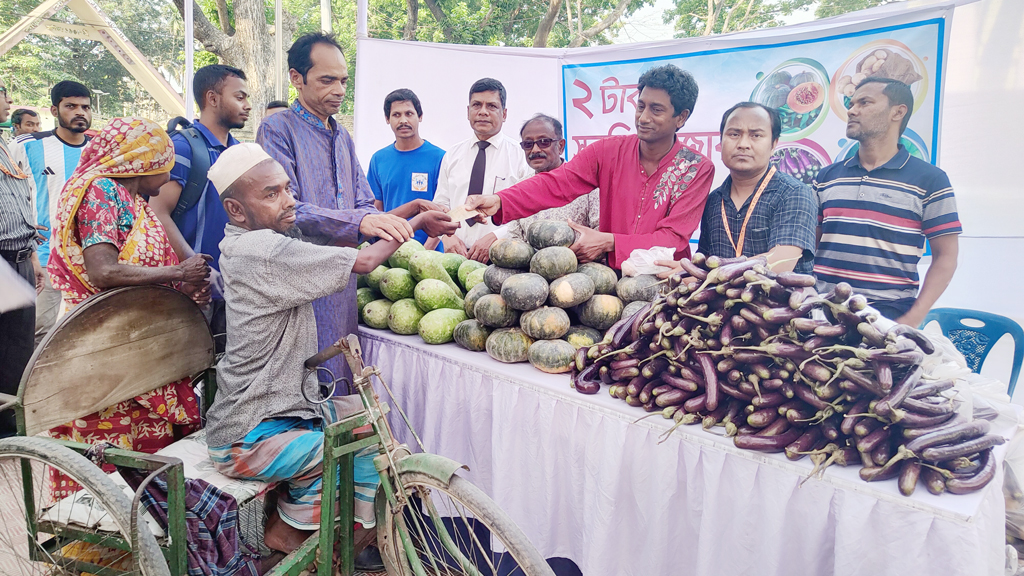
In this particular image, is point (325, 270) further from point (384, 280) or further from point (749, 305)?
point (749, 305)

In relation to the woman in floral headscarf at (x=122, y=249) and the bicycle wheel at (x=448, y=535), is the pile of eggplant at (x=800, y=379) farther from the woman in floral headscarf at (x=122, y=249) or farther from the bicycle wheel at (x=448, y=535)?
the woman in floral headscarf at (x=122, y=249)

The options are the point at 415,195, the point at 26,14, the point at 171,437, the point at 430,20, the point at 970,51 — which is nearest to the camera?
the point at 171,437

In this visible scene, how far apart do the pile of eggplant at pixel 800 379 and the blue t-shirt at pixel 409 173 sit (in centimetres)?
404

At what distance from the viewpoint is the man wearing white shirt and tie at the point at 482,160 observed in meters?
5.31

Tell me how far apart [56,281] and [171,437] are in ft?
3.14

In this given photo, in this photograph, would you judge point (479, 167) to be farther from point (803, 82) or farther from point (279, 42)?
point (279, 42)

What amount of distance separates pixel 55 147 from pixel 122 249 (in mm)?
4869

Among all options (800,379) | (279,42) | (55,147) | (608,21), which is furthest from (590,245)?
(608,21)

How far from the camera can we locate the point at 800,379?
2131 millimetres

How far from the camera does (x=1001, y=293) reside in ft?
13.8

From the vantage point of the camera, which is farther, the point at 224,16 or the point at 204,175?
the point at 224,16

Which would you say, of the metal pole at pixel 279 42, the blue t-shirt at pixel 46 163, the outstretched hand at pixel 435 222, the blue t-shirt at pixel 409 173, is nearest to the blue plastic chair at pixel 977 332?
the outstretched hand at pixel 435 222

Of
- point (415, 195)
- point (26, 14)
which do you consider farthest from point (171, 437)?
point (26, 14)

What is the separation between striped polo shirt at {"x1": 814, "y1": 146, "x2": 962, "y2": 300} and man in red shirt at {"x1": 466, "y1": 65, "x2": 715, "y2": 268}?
1.10m
